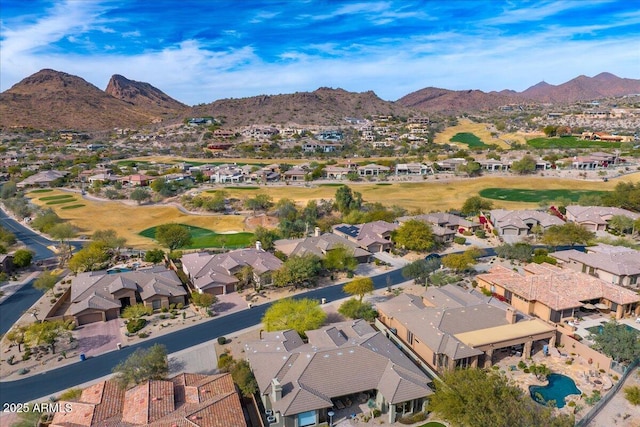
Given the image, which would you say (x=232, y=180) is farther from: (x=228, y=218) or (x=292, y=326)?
(x=292, y=326)

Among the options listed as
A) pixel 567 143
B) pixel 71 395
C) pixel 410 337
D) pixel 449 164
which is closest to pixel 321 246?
pixel 410 337


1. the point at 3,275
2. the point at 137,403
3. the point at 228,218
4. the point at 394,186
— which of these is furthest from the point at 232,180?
the point at 137,403

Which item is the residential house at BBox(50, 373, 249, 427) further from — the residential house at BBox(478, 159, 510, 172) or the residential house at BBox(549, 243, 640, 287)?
the residential house at BBox(478, 159, 510, 172)

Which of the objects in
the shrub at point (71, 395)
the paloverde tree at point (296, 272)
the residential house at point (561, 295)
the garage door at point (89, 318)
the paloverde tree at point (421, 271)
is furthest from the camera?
the paloverde tree at point (421, 271)

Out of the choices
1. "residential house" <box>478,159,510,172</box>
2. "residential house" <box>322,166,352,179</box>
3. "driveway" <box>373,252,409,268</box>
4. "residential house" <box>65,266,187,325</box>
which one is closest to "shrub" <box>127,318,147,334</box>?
"residential house" <box>65,266,187,325</box>

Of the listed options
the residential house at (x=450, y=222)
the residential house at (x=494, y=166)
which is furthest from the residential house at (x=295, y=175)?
the residential house at (x=450, y=222)

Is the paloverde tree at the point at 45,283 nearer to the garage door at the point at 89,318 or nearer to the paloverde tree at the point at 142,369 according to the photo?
the garage door at the point at 89,318

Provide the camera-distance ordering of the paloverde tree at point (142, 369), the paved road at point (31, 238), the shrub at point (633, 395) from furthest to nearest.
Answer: the paved road at point (31, 238) < the paloverde tree at point (142, 369) < the shrub at point (633, 395)
